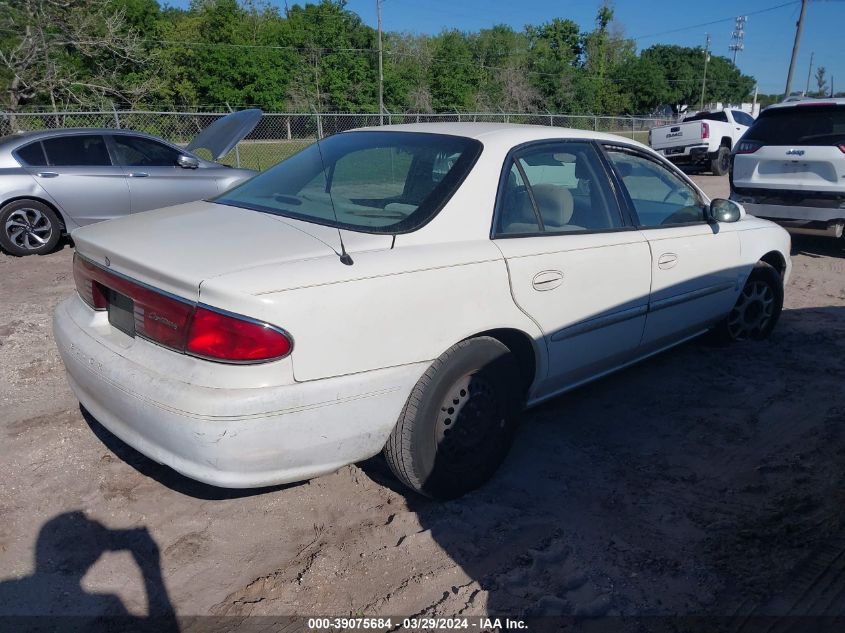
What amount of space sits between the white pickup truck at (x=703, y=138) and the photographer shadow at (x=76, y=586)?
19.0 m

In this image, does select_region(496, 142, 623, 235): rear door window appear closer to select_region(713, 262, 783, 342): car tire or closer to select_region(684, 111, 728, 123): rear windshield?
select_region(713, 262, 783, 342): car tire

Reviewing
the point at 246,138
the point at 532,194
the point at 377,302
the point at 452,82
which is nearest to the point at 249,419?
the point at 377,302

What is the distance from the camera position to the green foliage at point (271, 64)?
2439 centimetres

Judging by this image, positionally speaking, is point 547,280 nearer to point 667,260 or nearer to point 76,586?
point 667,260

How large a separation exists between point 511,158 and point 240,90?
35832mm

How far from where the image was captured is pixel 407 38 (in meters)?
51.4

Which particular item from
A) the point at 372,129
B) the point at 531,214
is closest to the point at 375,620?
the point at 531,214

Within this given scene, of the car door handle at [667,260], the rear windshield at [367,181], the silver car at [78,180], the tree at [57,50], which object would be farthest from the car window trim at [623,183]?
the tree at [57,50]

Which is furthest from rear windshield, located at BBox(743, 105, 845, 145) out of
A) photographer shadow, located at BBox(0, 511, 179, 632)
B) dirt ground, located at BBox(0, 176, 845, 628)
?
photographer shadow, located at BBox(0, 511, 179, 632)

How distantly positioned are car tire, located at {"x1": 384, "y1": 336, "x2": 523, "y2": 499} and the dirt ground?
162 mm

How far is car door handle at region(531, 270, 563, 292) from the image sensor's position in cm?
324

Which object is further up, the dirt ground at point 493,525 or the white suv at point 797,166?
the white suv at point 797,166

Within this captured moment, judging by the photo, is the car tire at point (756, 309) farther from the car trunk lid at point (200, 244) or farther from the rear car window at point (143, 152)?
the rear car window at point (143, 152)

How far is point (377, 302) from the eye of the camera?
2.67m
